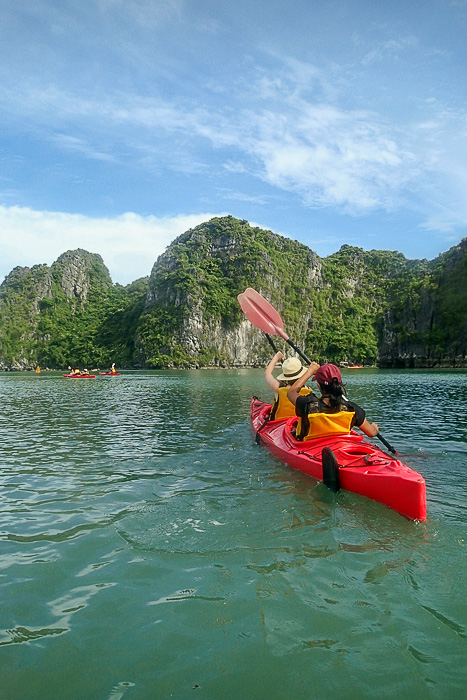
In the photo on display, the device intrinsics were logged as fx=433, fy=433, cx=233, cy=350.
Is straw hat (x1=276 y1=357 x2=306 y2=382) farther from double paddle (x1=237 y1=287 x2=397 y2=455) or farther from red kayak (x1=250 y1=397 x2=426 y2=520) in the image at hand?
double paddle (x1=237 y1=287 x2=397 y2=455)

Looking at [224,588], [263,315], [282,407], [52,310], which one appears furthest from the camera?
[52,310]

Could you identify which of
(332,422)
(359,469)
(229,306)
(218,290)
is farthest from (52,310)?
(359,469)

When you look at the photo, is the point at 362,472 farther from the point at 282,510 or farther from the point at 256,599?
the point at 256,599

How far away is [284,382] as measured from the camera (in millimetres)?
9539

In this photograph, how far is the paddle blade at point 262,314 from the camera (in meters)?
10.8

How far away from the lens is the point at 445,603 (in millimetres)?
3275

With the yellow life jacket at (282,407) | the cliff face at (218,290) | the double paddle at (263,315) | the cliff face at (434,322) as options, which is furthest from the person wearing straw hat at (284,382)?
the cliff face at (218,290)

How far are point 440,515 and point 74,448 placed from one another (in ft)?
24.7

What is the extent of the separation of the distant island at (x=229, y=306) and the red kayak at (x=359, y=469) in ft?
233

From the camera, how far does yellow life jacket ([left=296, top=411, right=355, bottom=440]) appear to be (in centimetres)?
659

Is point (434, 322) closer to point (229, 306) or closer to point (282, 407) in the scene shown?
point (229, 306)

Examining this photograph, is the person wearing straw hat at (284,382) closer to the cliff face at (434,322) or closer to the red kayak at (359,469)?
the red kayak at (359,469)

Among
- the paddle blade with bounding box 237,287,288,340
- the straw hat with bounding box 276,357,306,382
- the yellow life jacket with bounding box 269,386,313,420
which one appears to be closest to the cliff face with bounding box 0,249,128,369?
the paddle blade with bounding box 237,287,288,340

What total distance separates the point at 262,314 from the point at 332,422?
16.0 feet
